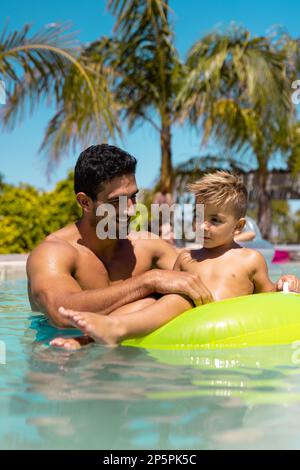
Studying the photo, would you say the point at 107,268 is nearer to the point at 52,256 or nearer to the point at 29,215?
the point at 52,256

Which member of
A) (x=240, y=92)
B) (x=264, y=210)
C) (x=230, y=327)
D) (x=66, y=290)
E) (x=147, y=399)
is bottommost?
(x=147, y=399)

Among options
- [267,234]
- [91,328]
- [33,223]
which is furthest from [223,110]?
[91,328]

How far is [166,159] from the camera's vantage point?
1492 cm

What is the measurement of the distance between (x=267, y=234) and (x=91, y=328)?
1593 cm

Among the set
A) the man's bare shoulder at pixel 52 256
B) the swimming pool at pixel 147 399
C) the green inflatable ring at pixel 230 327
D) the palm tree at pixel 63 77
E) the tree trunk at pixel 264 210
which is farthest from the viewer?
the tree trunk at pixel 264 210

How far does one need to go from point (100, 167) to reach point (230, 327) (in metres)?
1.13

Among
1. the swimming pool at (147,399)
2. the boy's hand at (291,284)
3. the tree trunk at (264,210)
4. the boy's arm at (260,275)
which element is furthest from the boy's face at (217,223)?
the tree trunk at (264,210)

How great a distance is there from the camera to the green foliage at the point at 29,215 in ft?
39.8

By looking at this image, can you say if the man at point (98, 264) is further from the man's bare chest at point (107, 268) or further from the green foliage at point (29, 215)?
the green foliage at point (29, 215)

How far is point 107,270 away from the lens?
3691mm

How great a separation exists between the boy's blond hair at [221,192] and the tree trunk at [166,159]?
35.9 ft

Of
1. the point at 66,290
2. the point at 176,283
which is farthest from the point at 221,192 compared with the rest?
the point at 66,290

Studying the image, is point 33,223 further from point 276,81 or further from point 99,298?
point 99,298

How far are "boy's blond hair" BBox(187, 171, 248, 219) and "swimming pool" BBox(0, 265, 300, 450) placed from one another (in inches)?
36.1
